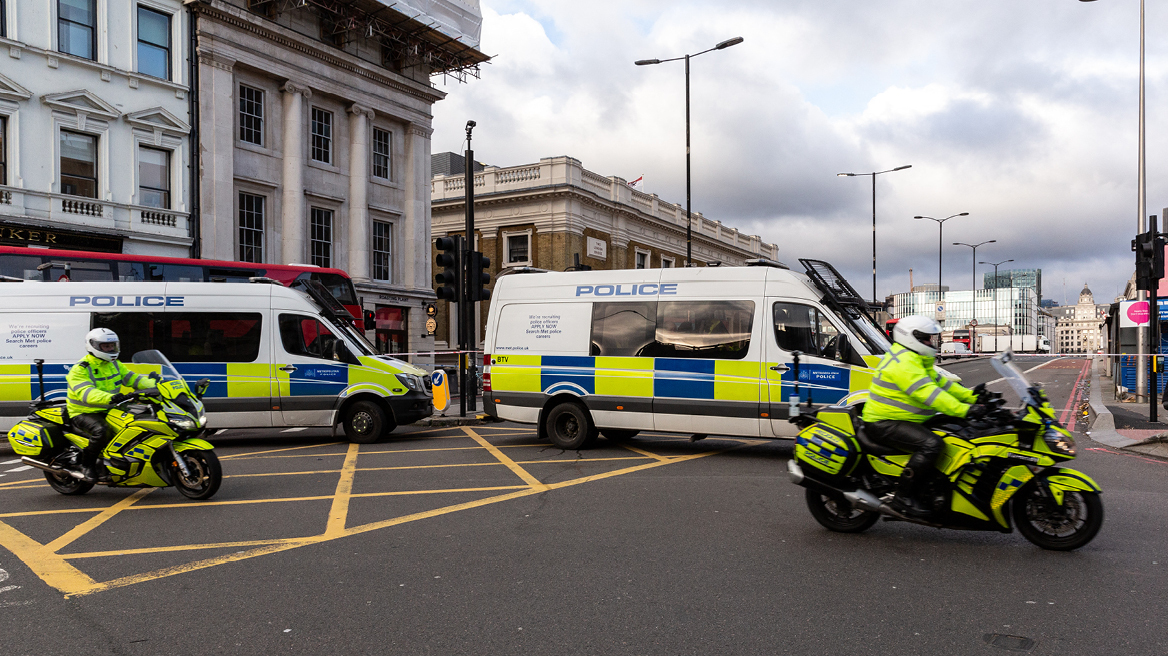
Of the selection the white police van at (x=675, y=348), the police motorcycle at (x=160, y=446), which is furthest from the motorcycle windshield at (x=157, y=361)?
the white police van at (x=675, y=348)

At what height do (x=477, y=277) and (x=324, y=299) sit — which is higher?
(x=477, y=277)

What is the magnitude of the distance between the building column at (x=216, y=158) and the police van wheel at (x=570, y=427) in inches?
664

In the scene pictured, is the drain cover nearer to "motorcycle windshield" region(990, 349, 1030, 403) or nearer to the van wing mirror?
"motorcycle windshield" region(990, 349, 1030, 403)

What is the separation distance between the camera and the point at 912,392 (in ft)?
17.7

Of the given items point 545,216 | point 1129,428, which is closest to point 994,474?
point 1129,428

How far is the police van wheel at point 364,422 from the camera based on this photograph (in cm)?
1184

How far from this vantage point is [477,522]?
6.34 m

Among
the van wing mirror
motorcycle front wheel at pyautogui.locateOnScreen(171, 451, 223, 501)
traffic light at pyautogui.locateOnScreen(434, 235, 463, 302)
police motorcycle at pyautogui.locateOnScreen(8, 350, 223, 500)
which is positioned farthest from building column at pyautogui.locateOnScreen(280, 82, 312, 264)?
the van wing mirror

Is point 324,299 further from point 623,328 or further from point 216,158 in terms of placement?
point 216,158

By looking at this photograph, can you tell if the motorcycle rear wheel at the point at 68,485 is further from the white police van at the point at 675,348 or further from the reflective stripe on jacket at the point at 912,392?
the reflective stripe on jacket at the point at 912,392

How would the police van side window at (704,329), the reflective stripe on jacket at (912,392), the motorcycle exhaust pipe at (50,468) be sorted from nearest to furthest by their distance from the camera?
the reflective stripe on jacket at (912,392) → the motorcycle exhaust pipe at (50,468) → the police van side window at (704,329)

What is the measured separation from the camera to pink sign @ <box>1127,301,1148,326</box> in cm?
1596

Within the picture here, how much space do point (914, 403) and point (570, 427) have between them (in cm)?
587

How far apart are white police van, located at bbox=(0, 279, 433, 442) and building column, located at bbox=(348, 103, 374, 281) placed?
17015mm
